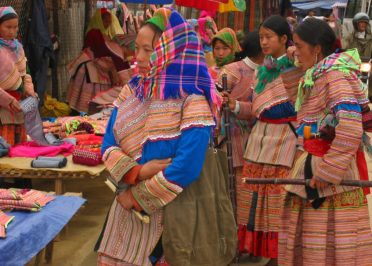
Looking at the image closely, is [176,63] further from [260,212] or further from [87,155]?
[87,155]

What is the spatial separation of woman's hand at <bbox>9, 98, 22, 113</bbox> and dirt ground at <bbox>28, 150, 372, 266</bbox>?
110cm

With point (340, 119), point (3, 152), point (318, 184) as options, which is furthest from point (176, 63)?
point (3, 152)

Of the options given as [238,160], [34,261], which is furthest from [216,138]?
[34,261]

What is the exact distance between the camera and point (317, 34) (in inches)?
132

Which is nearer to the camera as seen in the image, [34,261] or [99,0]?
[34,261]

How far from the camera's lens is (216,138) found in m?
4.78

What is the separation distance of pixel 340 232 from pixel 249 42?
→ 193 centimetres

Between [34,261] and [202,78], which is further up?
[202,78]

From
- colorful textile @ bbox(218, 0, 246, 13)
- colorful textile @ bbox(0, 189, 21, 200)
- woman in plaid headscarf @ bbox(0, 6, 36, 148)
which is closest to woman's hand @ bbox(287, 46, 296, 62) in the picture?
colorful textile @ bbox(0, 189, 21, 200)

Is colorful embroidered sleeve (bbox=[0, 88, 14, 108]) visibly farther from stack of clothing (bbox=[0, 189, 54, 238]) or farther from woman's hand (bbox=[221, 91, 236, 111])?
woman's hand (bbox=[221, 91, 236, 111])

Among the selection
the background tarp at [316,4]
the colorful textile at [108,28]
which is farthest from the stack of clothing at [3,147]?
the background tarp at [316,4]

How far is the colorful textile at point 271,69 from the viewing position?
4.18 meters

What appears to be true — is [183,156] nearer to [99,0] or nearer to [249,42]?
[249,42]

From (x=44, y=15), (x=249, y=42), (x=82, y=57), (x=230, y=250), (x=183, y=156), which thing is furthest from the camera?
(x=82, y=57)
